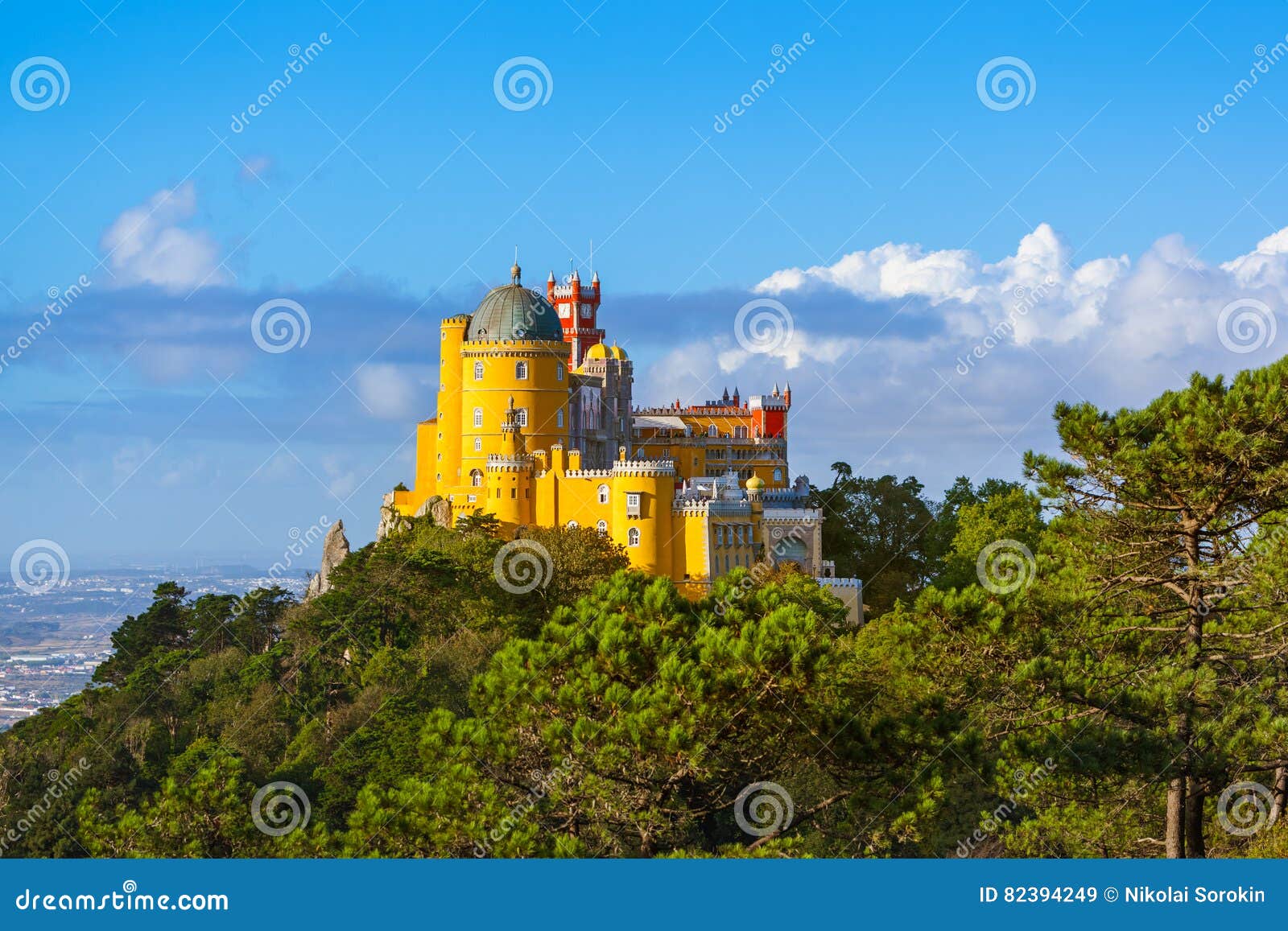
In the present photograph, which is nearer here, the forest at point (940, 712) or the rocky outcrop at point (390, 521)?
the forest at point (940, 712)

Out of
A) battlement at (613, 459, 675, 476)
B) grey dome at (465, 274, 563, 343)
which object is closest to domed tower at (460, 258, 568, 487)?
grey dome at (465, 274, 563, 343)

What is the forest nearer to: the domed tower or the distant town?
the distant town

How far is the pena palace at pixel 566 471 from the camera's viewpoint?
268ft

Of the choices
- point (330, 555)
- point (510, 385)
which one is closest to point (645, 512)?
point (510, 385)

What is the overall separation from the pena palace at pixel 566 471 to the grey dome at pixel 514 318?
0.25ft

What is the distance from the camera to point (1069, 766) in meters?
34.2

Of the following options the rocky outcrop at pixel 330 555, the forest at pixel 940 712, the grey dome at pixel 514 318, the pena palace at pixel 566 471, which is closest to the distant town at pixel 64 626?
the rocky outcrop at pixel 330 555

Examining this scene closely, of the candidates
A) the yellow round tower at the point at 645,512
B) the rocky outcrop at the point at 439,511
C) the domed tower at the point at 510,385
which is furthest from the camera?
the domed tower at the point at 510,385

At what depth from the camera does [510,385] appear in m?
85.3

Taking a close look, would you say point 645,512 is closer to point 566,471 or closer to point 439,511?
point 566,471

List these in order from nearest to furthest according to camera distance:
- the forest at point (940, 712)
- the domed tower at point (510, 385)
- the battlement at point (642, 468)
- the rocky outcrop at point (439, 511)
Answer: the forest at point (940, 712) → the battlement at point (642, 468) → the rocky outcrop at point (439, 511) → the domed tower at point (510, 385)

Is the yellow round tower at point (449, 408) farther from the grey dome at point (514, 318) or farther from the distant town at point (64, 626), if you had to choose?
the distant town at point (64, 626)

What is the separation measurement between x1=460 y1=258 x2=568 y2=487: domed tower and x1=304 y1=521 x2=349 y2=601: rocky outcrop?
9.73 m

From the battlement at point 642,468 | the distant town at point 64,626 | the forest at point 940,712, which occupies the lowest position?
the forest at point 940,712
